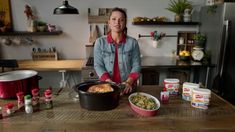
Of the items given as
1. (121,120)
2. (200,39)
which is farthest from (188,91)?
(200,39)

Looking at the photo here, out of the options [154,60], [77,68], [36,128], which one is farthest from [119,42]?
[154,60]

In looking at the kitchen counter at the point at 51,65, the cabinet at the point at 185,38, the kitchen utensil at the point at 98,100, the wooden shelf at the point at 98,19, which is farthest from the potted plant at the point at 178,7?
the kitchen utensil at the point at 98,100

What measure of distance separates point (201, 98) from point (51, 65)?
2371 millimetres

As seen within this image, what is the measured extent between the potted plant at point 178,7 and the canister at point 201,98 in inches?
90.3

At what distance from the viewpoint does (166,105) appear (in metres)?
1.38

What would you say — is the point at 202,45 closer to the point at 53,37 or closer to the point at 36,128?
the point at 53,37

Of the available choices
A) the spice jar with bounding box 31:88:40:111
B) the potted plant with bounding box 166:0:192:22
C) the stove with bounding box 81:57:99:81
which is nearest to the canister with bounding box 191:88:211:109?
the spice jar with bounding box 31:88:40:111

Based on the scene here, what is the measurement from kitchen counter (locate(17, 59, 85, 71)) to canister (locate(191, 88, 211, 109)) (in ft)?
6.40

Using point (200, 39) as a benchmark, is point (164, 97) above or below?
below

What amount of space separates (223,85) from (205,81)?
1.04 ft

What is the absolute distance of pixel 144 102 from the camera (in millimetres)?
1293

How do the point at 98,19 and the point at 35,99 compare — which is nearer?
the point at 35,99

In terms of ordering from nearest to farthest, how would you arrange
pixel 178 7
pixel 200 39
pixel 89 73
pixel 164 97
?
pixel 164 97, pixel 89 73, pixel 200 39, pixel 178 7

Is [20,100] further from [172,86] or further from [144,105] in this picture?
[172,86]
